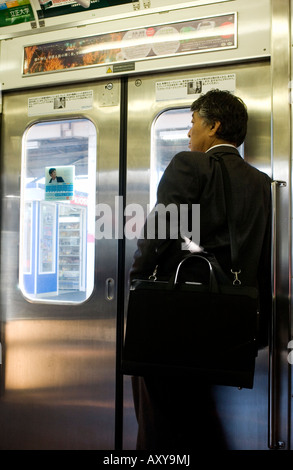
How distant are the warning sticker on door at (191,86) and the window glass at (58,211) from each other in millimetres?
484

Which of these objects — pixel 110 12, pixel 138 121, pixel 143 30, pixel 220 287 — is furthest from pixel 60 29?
pixel 220 287

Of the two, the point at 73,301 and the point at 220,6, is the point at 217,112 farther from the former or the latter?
the point at 73,301

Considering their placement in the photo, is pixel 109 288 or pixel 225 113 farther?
pixel 109 288

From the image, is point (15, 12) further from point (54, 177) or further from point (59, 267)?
point (59, 267)

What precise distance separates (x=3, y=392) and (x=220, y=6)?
2.60 meters

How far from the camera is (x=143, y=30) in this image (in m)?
2.35

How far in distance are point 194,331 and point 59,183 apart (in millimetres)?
1431

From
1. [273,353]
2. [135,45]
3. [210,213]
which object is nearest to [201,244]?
[210,213]

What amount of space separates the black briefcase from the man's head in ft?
2.06

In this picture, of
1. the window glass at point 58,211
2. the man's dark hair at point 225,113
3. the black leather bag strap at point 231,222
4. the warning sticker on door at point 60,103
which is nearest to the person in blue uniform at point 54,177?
the window glass at point 58,211

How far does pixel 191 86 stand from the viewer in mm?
2322

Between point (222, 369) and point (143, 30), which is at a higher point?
point (143, 30)

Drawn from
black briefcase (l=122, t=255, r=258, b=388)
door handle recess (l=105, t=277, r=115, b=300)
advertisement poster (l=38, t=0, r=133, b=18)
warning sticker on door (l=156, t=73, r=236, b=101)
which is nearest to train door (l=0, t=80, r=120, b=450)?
door handle recess (l=105, t=277, r=115, b=300)

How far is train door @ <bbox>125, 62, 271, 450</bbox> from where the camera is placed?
85.4 inches
